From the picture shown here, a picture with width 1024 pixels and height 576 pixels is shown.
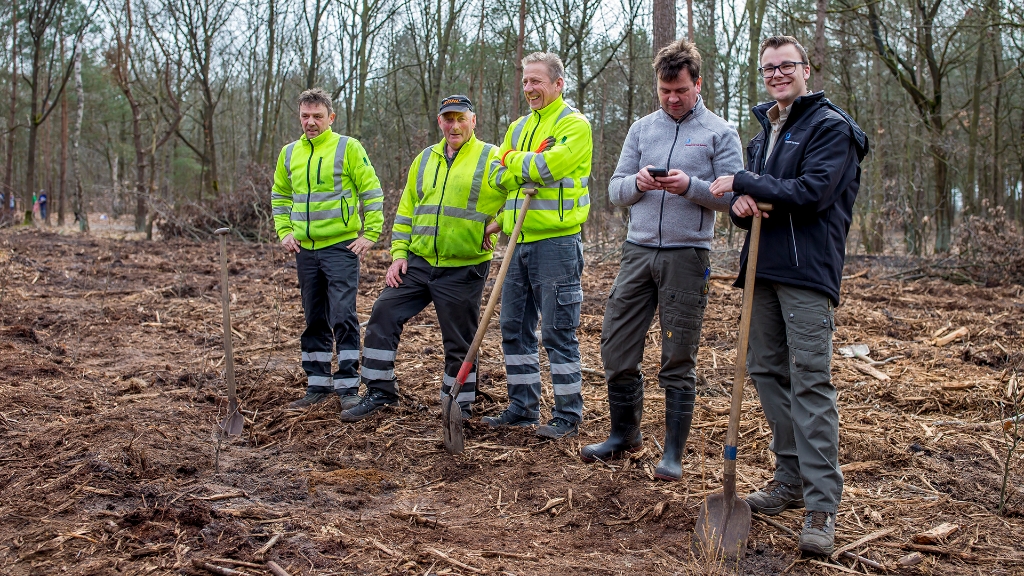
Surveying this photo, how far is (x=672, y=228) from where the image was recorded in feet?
13.2

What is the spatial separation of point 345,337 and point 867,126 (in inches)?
794

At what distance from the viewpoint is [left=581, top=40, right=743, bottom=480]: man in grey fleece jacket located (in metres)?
3.95

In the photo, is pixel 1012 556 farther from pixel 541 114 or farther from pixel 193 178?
pixel 193 178

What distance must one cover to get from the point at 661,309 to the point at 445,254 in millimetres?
1559

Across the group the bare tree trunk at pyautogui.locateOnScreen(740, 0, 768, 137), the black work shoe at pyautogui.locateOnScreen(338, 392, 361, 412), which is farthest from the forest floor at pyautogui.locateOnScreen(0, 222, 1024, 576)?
the bare tree trunk at pyautogui.locateOnScreen(740, 0, 768, 137)

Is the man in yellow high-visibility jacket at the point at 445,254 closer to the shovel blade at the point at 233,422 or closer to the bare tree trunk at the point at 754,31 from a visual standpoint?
the shovel blade at the point at 233,422

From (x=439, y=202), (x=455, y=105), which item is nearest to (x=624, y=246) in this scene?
(x=439, y=202)

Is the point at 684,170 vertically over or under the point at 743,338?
over

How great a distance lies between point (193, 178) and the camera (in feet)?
113

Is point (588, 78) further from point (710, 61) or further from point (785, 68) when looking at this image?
point (785, 68)

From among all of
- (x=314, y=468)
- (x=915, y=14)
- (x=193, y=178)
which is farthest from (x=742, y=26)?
(x=193, y=178)

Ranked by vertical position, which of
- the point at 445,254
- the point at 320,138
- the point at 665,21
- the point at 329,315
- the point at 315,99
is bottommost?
the point at 329,315

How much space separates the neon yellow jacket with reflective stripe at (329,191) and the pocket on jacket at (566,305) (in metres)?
1.56

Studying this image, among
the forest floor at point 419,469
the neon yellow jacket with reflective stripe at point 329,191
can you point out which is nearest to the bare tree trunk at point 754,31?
the forest floor at point 419,469
